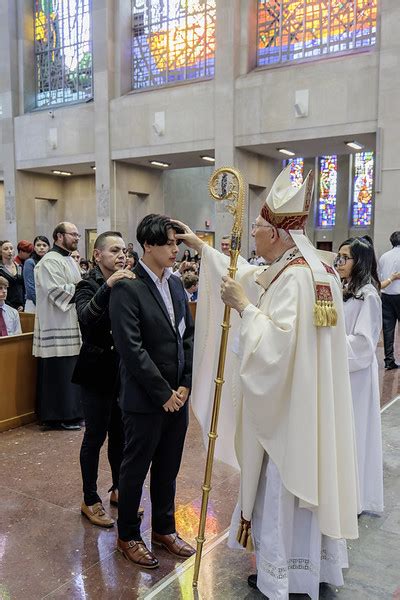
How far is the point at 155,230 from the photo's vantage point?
9.09 ft

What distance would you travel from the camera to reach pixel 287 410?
235cm

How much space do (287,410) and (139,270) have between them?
3.52 feet

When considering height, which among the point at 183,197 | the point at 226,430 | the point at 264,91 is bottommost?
the point at 226,430

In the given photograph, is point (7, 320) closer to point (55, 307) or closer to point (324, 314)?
point (55, 307)

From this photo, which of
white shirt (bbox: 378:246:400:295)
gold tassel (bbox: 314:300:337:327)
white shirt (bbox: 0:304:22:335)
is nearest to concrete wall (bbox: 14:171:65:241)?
white shirt (bbox: 378:246:400:295)

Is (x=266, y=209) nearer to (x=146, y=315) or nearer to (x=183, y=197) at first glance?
(x=146, y=315)

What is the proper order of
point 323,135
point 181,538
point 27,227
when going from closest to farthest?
point 181,538, point 323,135, point 27,227

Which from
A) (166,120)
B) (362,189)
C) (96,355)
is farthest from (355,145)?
(96,355)

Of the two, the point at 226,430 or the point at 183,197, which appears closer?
the point at 226,430

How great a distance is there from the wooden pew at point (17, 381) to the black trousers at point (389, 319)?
495 centimetres

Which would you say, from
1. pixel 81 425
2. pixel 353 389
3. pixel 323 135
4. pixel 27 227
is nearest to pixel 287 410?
pixel 353 389

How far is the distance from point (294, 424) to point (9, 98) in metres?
18.4

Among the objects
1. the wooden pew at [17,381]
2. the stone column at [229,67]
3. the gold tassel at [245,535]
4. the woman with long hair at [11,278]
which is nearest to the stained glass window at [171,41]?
the stone column at [229,67]

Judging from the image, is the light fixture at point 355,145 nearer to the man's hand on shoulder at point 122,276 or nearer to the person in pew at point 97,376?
the person in pew at point 97,376
